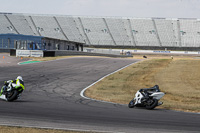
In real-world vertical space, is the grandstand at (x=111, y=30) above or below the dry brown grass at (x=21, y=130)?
above

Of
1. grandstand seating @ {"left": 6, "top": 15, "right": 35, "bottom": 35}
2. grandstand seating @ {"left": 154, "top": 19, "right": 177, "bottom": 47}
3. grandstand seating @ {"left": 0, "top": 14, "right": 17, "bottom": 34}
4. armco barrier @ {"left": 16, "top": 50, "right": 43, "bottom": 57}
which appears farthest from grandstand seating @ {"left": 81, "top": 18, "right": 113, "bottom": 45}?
armco barrier @ {"left": 16, "top": 50, "right": 43, "bottom": 57}

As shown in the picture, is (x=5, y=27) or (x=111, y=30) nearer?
(x=5, y=27)

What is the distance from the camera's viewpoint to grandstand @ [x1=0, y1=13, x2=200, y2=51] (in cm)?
10006

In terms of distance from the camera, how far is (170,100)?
1948cm

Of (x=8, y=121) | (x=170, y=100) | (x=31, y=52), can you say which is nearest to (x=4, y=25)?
(x=31, y=52)

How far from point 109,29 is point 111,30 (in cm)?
78

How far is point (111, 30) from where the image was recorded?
10488cm

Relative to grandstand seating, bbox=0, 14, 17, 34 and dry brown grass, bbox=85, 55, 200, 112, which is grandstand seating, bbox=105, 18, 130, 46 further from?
dry brown grass, bbox=85, 55, 200, 112

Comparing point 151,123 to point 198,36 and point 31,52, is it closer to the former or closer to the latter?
point 31,52

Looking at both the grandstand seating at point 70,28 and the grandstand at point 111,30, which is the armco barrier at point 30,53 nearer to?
the grandstand at point 111,30

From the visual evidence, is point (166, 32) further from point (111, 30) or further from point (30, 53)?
point (30, 53)

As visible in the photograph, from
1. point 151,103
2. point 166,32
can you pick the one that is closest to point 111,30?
point 166,32

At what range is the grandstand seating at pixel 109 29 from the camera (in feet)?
330

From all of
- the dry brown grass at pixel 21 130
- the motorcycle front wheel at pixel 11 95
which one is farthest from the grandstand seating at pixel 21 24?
the dry brown grass at pixel 21 130
